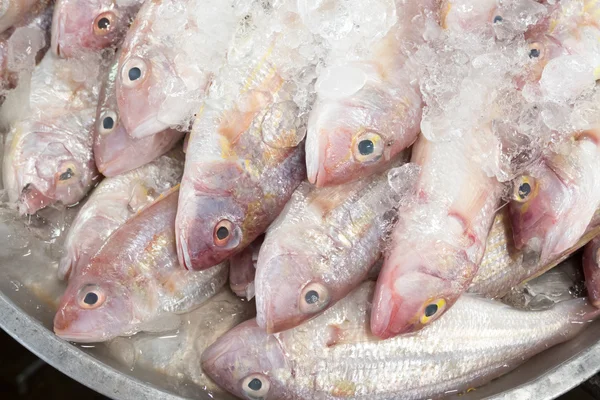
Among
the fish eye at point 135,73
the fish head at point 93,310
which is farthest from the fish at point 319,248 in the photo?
the fish eye at point 135,73

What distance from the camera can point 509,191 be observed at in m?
1.64

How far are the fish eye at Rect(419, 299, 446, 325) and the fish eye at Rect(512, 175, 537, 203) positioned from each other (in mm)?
369

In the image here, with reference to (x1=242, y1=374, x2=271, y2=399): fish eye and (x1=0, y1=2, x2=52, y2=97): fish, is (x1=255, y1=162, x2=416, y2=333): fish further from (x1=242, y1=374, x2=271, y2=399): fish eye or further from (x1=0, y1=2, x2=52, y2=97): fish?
(x1=0, y1=2, x2=52, y2=97): fish

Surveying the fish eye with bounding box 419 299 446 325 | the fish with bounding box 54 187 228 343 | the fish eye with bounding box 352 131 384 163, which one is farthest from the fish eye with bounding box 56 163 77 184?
the fish eye with bounding box 419 299 446 325

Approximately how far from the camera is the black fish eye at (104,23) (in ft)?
6.00

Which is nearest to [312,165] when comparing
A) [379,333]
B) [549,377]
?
[379,333]

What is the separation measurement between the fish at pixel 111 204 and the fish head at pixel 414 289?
2.39ft

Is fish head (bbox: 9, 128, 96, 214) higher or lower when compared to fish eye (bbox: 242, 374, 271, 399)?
higher

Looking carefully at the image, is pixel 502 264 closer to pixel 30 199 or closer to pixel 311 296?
pixel 311 296

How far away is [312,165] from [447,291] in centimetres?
49

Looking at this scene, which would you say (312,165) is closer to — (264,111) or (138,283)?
(264,111)

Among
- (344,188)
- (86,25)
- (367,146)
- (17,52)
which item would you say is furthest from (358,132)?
(17,52)

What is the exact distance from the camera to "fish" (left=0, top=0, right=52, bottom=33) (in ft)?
6.12

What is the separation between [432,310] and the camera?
154 centimetres
